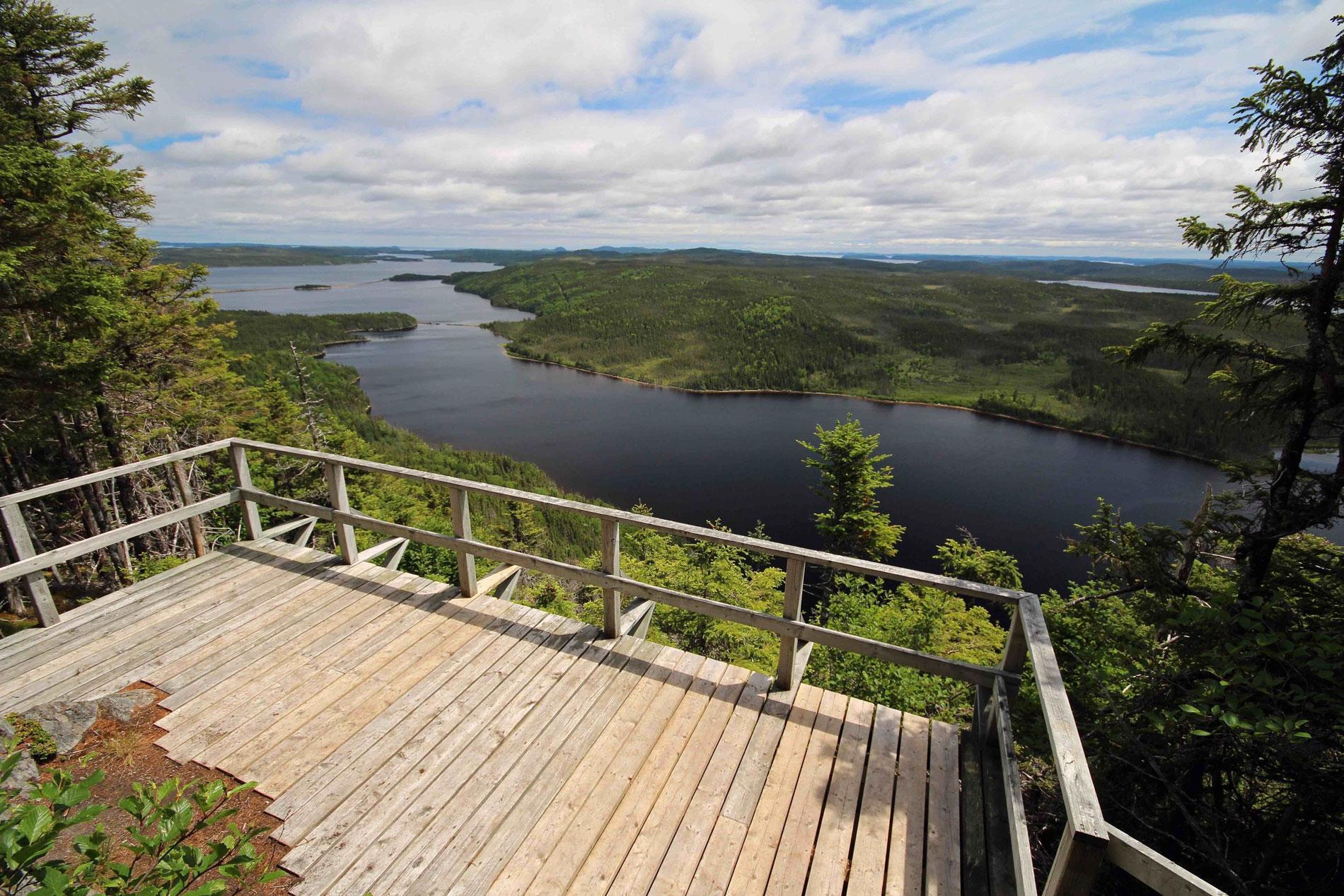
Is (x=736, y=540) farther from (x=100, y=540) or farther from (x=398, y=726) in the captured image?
(x=100, y=540)

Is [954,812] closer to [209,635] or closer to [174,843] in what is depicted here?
[174,843]

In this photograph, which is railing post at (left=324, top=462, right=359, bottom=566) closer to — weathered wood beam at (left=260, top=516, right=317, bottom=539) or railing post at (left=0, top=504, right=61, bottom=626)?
weathered wood beam at (left=260, top=516, right=317, bottom=539)

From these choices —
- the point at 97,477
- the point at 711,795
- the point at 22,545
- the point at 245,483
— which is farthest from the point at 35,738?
the point at 711,795

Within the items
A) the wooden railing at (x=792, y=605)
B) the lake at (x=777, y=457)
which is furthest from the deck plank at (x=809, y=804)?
the lake at (x=777, y=457)

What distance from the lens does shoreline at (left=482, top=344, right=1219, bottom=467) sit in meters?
64.6

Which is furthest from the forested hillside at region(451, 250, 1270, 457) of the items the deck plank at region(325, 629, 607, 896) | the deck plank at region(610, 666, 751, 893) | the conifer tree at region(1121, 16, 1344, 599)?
the deck plank at region(325, 629, 607, 896)

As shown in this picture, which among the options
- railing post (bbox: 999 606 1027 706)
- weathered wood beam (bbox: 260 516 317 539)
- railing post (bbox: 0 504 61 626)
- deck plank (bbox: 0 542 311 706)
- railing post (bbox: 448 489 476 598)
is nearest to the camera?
railing post (bbox: 999 606 1027 706)

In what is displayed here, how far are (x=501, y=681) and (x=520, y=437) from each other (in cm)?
6282

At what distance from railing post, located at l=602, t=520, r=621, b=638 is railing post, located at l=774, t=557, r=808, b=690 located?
46.5 inches

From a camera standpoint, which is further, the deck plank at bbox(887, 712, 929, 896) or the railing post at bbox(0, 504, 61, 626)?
the railing post at bbox(0, 504, 61, 626)

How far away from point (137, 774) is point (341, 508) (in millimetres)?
2448

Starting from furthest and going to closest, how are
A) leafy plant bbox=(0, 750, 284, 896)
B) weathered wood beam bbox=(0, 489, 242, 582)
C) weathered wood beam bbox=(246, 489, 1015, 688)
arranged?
weathered wood beam bbox=(0, 489, 242, 582) < weathered wood beam bbox=(246, 489, 1015, 688) < leafy plant bbox=(0, 750, 284, 896)

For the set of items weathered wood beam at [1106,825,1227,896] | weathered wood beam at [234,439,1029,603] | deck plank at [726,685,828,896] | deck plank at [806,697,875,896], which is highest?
weathered wood beam at [1106,825,1227,896]

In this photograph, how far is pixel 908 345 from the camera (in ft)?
388
